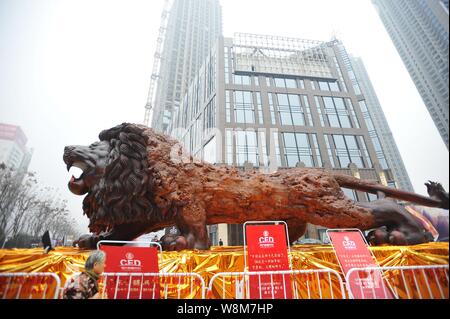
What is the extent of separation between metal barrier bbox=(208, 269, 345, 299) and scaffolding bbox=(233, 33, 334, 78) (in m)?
6.85

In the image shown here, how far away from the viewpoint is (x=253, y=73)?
37.4 feet

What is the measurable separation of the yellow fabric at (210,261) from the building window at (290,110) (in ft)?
37.4

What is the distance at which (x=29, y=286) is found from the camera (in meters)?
1.49

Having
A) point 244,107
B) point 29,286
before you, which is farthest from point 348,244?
point 244,107

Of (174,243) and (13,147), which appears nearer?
(174,243)

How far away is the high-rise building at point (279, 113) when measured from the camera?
8734 millimetres

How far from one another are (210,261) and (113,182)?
133cm

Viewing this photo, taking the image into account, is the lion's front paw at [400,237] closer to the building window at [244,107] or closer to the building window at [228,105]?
the building window at [228,105]

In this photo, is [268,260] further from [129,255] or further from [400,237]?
[400,237]

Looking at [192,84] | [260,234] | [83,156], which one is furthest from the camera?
[192,84]

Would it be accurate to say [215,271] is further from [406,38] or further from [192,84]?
[192,84]
